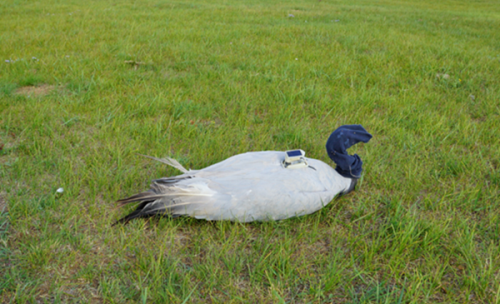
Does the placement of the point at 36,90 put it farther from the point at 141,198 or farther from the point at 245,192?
the point at 245,192

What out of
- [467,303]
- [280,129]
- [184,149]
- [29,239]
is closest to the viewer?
[467,303]

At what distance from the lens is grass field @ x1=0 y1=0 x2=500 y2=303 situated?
2.06 meters

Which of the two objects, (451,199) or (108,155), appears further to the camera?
(108,155)

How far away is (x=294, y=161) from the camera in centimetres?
247

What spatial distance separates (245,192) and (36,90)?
11.0 ft

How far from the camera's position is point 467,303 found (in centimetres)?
198

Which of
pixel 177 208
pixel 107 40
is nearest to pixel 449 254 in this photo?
pixel 177 208

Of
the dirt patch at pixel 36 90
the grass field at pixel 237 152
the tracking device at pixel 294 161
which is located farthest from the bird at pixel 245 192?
the dirt patch at pixel 36 90

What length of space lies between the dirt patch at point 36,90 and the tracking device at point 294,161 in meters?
3.15

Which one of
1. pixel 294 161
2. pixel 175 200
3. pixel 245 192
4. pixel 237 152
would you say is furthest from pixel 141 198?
pixel 237 152

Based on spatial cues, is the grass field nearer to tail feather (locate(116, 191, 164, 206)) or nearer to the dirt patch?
the dirt patch

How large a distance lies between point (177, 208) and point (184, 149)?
112 centimetres

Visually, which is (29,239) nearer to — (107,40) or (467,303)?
(467,303)

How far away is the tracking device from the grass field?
0.36 m
